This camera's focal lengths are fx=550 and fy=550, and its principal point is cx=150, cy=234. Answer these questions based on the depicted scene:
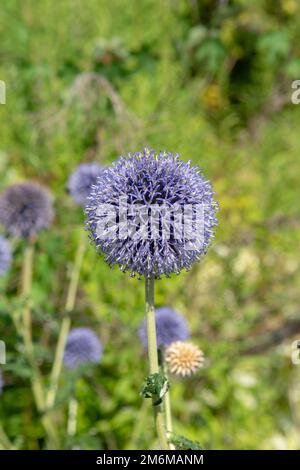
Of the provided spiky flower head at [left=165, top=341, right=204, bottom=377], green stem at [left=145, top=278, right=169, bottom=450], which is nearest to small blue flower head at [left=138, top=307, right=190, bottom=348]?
spiky flower head at [left=165, top=341, right=204, bottom=377]

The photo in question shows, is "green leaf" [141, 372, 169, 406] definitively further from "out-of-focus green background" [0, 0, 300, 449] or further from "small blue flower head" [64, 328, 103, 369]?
"small blue flower head" [64, 328, 103, 369]

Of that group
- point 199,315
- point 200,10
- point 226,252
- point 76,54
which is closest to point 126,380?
point 199,315

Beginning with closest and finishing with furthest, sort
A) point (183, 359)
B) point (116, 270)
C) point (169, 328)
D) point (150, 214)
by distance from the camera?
point (150, 214)
point (183, 359)
point (169, 328)
point (116, 270)

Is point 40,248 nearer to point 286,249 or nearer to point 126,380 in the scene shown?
point 126,380

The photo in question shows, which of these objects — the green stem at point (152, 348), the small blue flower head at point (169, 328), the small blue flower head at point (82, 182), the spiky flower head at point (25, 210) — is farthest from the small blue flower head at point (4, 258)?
the green stem at point (152, 348)

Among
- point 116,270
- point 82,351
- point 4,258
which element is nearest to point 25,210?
point 4,258

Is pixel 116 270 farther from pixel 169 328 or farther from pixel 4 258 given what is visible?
pixel 169 328

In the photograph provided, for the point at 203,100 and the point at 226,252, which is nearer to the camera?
the point at 226,252
